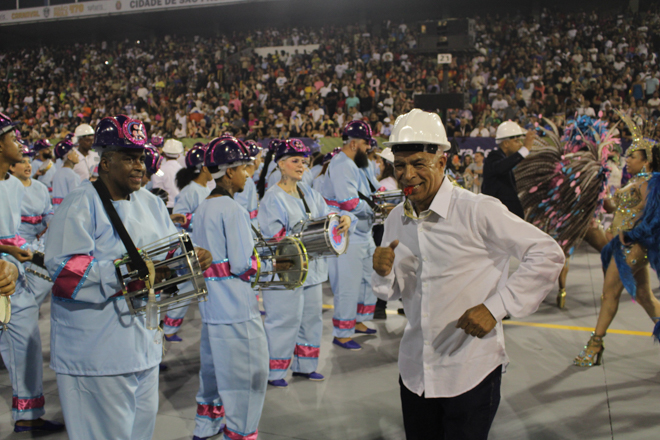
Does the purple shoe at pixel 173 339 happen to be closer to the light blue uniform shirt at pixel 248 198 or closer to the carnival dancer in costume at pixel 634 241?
the light blue uniform shirt at pixel 248 198

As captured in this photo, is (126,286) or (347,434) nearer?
(126,286)

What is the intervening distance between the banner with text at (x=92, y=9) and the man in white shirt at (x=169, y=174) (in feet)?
52.0

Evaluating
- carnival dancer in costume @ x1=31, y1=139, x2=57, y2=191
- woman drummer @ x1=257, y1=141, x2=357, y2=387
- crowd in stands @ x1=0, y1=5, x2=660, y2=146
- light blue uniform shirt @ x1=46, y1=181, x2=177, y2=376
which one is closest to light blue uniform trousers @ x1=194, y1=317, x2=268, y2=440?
light blue uniform shirt @ x1=46, y1=181, x2=177, y2=376

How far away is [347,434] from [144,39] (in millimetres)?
28144

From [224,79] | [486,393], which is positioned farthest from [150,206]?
[224,79]

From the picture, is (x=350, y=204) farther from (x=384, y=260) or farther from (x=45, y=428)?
(x=384, y=260)

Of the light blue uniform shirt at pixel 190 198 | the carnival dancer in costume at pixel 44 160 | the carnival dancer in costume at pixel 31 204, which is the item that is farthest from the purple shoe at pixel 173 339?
the carnival dancer in costume at pixel 44 160

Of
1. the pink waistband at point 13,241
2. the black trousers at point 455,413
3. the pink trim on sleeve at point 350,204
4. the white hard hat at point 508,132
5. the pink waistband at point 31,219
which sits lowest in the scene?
the black trousers at point 455,413

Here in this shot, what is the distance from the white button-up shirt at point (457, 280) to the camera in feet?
7.10

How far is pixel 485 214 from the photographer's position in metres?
2.17

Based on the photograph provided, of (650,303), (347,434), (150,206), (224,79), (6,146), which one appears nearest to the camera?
(150,206)

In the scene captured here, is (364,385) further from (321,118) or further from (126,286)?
(321,118)

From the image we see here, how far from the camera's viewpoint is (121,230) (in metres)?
2.38

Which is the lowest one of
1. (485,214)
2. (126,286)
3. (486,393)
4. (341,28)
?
(486,393)
